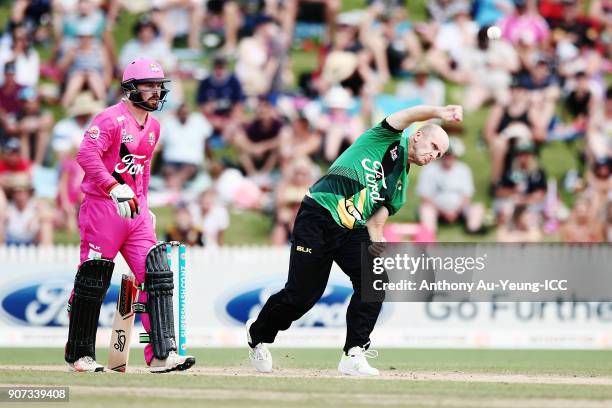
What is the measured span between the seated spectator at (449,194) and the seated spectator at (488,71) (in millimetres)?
2417

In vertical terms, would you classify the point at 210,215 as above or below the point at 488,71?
below

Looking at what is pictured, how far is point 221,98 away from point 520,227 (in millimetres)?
5206

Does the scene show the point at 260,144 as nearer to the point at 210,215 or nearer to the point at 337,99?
the point at 337,99

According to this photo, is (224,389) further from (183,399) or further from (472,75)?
(472,75)

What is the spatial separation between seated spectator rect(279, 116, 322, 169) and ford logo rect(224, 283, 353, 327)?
385 centimetres

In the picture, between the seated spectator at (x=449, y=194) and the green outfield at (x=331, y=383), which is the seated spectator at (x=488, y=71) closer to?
the seated spectator at (x=449, y=194)

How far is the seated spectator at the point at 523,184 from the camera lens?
19219 mm

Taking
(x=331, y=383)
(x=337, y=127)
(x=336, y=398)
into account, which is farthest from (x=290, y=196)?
(x=336, y=398)

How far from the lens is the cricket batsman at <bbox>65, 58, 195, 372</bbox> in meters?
10.3

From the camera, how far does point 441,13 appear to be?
76.8 feet

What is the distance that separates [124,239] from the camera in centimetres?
1042

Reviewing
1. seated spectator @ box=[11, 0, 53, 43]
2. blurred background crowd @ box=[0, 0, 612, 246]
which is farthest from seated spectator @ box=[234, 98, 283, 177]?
seated spectator @ box=[11, 0, 53, 43]

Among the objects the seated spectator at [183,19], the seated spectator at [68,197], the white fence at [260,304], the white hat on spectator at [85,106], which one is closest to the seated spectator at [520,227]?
the white fence at [260,304]

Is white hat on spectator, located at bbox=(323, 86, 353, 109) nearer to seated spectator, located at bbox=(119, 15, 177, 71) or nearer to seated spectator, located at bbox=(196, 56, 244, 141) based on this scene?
seated spectator, located at bbox=(196, 56, 244, 141)
